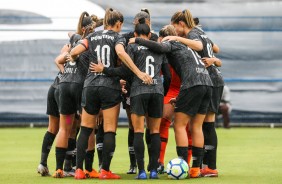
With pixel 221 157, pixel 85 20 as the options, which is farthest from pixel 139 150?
pixel 221 157

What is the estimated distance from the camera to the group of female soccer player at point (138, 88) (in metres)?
10.3

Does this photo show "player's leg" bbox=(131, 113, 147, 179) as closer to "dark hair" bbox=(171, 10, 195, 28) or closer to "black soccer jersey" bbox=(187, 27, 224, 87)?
"black soccer jersey" bbox=(187, 27, 224, 87)

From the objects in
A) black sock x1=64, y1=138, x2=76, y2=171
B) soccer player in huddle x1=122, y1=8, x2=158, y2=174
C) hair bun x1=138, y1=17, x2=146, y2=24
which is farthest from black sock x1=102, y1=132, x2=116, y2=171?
hair bun x1=138, y1=17, x2=146, y2=24

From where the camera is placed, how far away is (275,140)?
18.4 metres

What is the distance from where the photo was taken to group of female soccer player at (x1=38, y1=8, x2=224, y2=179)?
10.3 meters

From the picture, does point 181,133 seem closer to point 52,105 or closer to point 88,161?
point 88,161

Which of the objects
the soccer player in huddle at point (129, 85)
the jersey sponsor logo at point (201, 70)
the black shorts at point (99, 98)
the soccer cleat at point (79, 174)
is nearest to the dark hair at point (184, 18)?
the soccer player in huddle at point (129, 85)

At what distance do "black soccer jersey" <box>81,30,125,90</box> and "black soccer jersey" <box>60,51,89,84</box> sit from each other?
26 centimetres

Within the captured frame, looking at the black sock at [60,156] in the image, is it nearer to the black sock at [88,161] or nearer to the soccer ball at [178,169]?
the black sock at [88,161]

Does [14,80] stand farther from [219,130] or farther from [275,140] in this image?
[275,140]

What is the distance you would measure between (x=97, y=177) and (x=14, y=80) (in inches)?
562

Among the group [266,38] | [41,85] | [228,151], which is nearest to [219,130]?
[266,38]

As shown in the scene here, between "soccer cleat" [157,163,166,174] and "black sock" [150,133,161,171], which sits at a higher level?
"black sock" [150,133,161,171]

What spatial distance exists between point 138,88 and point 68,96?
39.6 inches
